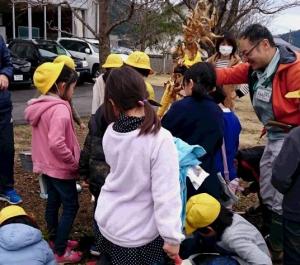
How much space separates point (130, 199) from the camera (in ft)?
7.07

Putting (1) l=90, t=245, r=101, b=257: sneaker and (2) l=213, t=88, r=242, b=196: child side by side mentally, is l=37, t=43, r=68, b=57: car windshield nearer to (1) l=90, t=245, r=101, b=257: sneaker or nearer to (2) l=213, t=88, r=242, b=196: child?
(2) l=213, t=88, r=242, b=196: child

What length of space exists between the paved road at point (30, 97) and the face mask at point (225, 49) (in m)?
4.49

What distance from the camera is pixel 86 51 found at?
61.3 ft

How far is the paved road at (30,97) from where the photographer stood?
9859mm

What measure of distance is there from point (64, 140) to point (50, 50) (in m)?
13.7

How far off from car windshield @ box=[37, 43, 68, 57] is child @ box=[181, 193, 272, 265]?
13.7 meters

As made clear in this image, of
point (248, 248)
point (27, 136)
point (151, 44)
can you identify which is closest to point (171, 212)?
point (248, 248)

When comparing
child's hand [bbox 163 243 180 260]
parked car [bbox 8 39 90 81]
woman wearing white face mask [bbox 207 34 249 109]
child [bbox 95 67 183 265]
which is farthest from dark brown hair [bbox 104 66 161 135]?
parked car [bbox 8 39 90 81]

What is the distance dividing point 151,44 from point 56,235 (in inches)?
1015

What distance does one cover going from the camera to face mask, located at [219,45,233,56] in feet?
17.3

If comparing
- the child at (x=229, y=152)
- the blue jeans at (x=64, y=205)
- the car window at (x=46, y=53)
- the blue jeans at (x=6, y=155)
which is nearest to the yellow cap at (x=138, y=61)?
the child at (x=229, y=152)

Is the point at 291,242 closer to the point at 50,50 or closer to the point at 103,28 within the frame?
the point at 103,28

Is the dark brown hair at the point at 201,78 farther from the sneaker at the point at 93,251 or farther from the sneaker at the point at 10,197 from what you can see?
the sneaker at the point at 10,197

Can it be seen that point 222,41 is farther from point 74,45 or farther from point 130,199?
point 74,45
